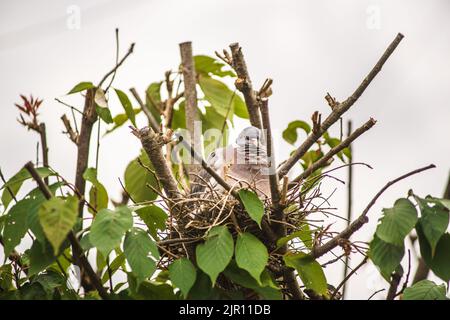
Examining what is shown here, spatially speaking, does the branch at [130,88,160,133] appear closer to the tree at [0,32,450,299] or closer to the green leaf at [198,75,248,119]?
the tree at [0,32,450,299]

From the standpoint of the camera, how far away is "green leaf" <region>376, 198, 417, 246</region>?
2637mm

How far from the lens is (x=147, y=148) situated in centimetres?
317

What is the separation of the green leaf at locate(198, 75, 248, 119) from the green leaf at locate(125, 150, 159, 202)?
2.03ft

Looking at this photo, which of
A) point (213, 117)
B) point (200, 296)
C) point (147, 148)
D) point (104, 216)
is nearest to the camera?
point (104, 216)

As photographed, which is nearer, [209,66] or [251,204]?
[251,204]

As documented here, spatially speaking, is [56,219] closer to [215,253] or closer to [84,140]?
[215,253]

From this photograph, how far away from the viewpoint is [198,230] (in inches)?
138

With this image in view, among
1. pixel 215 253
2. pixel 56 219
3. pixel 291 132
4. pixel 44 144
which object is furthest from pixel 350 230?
pixel 44 144

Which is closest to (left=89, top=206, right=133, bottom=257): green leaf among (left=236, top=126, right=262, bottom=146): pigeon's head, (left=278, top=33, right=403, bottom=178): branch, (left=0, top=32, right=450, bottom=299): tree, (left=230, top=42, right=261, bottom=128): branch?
(left=0, top=32, right=450, bottom=299): tree

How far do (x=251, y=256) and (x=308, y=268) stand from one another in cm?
38

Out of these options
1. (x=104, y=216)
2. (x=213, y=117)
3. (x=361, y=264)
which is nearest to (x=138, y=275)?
(x=104, y=216)

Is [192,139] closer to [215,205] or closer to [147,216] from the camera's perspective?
[215,205]

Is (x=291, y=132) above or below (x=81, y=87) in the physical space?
below
